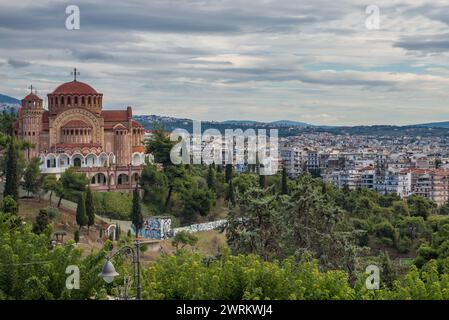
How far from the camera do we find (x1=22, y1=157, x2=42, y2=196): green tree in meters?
38.8

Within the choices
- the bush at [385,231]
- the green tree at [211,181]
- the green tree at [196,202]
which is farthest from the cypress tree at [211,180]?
the bush at [385,231]

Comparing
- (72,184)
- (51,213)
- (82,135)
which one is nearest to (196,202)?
(72,184)

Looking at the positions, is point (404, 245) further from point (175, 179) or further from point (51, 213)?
point (51, 213)

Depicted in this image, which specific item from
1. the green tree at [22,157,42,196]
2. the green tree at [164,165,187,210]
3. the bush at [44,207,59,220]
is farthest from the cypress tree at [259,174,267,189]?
the bush at [44,207,59,220]

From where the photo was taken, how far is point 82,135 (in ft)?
147

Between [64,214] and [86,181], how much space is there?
10.7ft

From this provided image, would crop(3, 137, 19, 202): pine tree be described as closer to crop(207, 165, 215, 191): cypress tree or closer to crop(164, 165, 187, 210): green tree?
crop(164, 165, 187, 210): green tree

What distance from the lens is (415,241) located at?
43031mm

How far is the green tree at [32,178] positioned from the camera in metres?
38.8

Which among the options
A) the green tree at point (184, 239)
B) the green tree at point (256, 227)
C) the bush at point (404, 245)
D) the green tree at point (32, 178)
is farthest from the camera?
the bush at point (404, 245)

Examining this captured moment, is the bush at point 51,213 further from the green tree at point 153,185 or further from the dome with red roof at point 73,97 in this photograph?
the dome with red roof at point 73,97

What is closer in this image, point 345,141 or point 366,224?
point 366,224

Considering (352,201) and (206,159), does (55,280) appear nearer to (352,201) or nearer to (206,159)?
(352,201)
